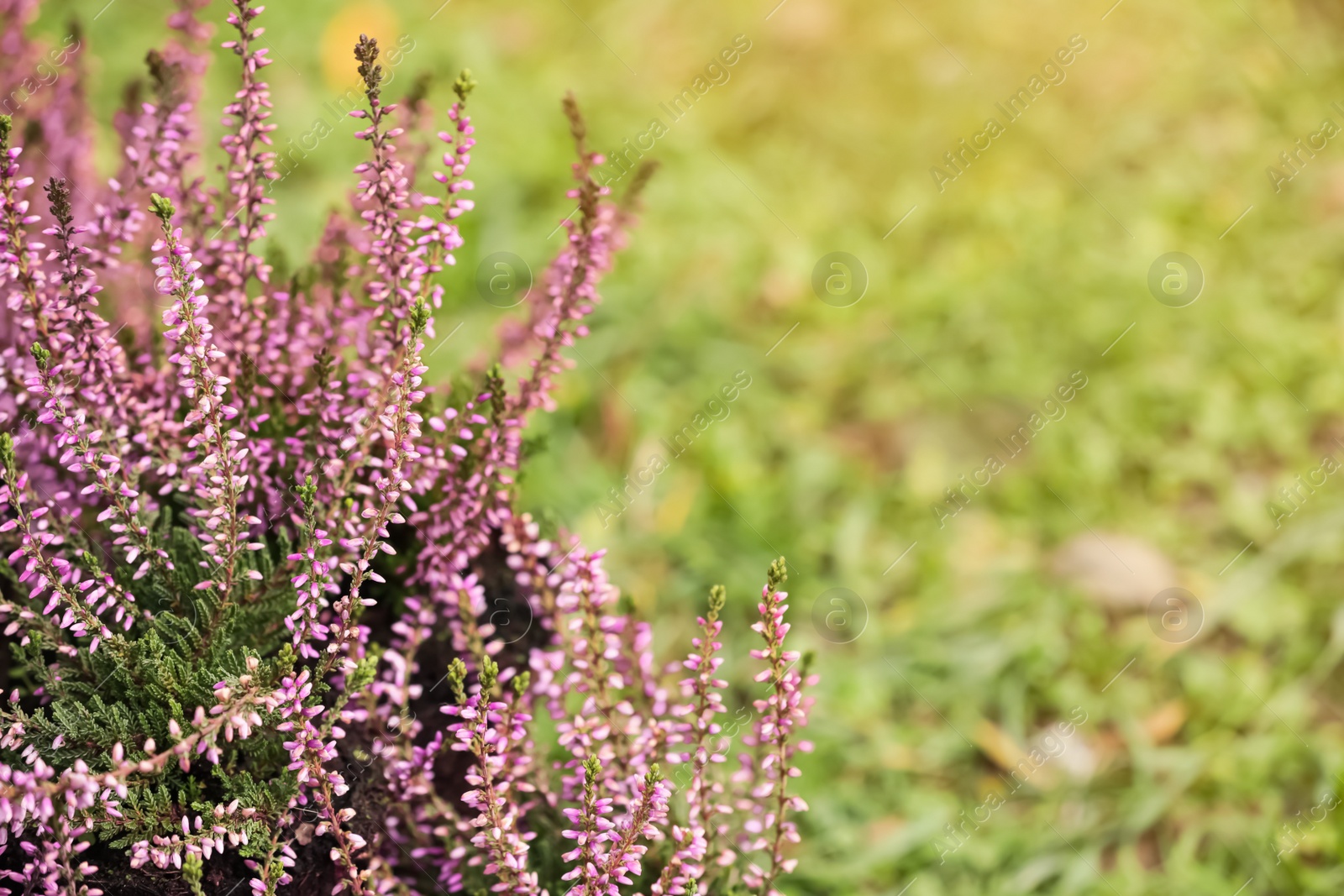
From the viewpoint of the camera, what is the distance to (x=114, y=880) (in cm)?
177

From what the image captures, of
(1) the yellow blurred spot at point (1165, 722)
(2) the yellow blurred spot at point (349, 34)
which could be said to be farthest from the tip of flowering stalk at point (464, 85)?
(2) the yellow blurred spot at point (349, 34)

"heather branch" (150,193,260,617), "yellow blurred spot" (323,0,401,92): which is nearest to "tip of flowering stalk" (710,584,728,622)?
"heather branch" (150,193,260,617)

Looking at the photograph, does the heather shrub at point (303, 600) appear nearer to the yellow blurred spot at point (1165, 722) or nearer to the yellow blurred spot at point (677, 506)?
the yellow blurred spot at point (677, 506)

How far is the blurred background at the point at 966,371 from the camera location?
3.23 meters

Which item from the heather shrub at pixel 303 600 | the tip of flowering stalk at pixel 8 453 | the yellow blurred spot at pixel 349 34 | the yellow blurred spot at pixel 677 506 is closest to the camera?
the tip of flowering stalk at pixel 8 453

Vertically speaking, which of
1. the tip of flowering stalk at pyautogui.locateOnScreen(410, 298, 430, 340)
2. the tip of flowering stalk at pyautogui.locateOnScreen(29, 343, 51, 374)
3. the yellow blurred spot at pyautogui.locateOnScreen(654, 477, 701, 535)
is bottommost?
Result: the tip of flowering stalk at pyautogui.locateOnScreen(410, 298, 430, 340)

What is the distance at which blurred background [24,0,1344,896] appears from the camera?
323 cm

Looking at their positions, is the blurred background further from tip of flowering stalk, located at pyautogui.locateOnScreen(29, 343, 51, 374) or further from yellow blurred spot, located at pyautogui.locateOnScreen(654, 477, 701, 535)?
tip of flowering stalk, located at pyautogui.locateOnScreen(29, 343, 51, 374)

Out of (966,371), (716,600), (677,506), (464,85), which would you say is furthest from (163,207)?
(966,371)

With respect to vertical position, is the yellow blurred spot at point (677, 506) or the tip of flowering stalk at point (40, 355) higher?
the yellow blurred spot at point (677, 506)

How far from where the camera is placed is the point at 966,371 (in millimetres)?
4402

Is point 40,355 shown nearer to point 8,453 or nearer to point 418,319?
point 8,453

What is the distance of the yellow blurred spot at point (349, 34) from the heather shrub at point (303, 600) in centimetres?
252

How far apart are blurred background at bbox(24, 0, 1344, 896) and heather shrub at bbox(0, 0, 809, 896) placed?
349 mm
